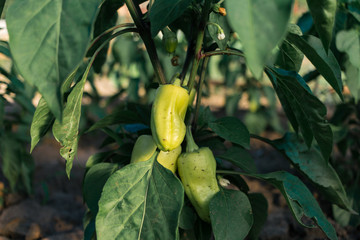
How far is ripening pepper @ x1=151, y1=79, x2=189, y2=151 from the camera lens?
908 millimetres

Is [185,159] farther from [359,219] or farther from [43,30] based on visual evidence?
[359,219]

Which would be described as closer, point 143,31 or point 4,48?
point 143,31

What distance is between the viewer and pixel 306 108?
955 mm

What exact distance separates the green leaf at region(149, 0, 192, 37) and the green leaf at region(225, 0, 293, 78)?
1.09 ft

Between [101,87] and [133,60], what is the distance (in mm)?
2710

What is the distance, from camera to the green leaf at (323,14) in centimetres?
69

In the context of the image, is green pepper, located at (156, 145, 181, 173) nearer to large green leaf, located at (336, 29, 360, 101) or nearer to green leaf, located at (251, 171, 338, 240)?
green leaf, located at (251, 171, 338, 240)

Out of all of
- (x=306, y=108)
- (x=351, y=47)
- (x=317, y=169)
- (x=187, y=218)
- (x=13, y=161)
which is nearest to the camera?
(x=306, y=108)

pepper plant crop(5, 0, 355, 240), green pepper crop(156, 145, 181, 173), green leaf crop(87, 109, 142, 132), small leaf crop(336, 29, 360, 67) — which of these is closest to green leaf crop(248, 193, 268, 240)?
pepper plant crop(5, 0, 355, 240)

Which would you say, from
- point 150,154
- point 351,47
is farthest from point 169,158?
point 351,47

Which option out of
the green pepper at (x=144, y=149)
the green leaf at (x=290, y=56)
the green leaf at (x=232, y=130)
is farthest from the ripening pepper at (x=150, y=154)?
the green leaf at (x=290, y=56)

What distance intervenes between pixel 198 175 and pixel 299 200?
0.29m

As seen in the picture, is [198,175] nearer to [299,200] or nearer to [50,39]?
[299,200]

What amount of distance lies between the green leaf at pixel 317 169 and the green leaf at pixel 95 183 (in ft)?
1.75
